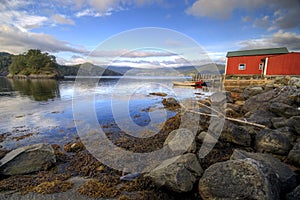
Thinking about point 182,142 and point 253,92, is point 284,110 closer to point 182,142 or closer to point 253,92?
point 182,142

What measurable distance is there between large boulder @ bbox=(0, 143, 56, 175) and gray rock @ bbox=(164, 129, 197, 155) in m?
4.41

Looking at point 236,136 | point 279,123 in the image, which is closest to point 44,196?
point 236,136

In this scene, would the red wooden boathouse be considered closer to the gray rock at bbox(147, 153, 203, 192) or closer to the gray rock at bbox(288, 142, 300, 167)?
the gray rock at bbox(288, 142, 300, 167)

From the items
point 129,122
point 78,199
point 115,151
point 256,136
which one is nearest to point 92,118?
point 129,122

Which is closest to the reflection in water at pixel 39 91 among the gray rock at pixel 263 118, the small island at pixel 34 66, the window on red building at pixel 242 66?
the gray rock at pixel 263 118

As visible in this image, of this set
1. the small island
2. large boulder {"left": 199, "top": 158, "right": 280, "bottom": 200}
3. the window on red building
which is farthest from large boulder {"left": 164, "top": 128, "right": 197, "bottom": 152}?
the small island

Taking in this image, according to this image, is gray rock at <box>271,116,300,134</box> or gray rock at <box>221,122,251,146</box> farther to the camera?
gray rock at <box>271,116,300,134</box>

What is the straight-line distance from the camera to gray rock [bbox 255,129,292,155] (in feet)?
20.1

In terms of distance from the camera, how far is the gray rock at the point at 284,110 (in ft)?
31.1

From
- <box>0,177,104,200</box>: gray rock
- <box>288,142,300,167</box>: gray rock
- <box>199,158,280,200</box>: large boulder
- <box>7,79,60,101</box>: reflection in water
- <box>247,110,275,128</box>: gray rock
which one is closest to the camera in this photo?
<box>199,158,280,200</box>: large boulder

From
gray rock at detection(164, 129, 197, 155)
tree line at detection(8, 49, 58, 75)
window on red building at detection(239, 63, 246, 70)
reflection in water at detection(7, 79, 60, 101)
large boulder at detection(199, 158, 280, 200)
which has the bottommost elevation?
reflection in water at detection(7, 79, 60, 101)

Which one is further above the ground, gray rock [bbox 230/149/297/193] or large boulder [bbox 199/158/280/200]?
large boulder [bbox 199/158/280/200]

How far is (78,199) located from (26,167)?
2.66m

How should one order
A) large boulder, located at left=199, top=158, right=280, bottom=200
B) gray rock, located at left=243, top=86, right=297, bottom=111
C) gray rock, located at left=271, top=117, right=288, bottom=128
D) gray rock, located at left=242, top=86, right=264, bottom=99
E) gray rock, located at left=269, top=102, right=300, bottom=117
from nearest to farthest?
1. large boulder, located at left=199, top=158, right=280, bottom=200
2. gray rock, located at left=271, top=117, right=288, bottom=128
3. gray rock, located at left=269, top=102, right=300, bottom=117
4. gray rock, located at left=243, top=86, right=297, bottom=111
5. gray rock, located at left=242, top=86, right=264, bottom=99
